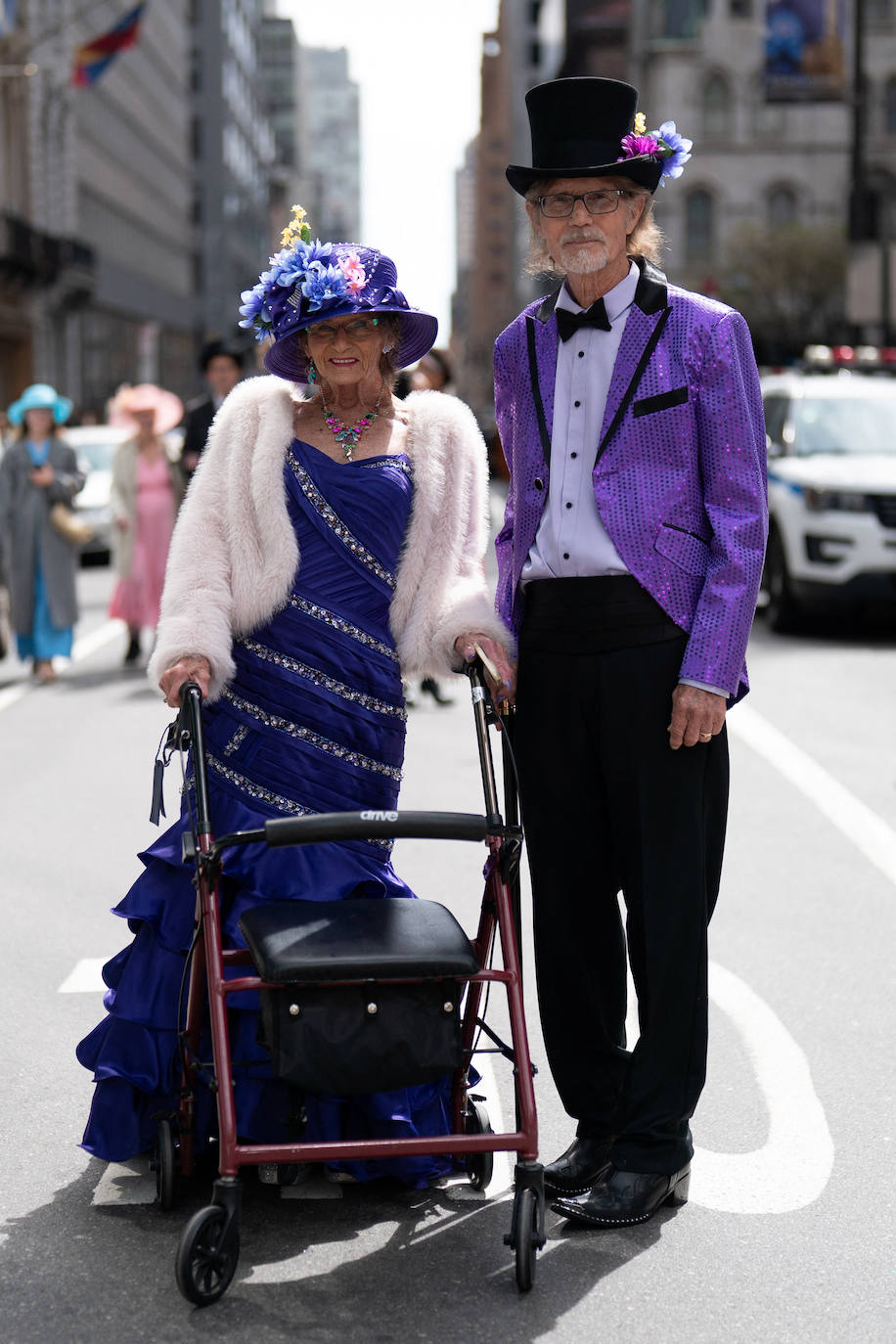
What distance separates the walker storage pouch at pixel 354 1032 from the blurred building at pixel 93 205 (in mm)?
30951

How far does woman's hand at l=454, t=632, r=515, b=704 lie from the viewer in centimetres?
400

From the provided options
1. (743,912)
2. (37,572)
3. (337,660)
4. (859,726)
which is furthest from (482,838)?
(37,572)

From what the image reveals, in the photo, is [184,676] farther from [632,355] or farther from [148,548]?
[148,548]

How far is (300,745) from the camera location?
415cm

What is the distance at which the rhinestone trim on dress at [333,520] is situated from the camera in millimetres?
4168

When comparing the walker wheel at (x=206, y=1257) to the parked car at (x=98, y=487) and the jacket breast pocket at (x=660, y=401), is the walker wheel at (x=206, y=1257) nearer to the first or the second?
the jacket breast pocket at (x=660, y=401)

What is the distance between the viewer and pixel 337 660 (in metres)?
4.15

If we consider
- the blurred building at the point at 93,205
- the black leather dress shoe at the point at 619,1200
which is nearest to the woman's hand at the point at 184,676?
the black leather dress shoe at the point at 619,1200

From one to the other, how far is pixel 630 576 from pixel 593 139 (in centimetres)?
88

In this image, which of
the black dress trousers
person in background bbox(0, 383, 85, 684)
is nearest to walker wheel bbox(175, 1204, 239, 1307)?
the black dress trousers

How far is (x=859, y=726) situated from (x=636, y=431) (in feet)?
22.8

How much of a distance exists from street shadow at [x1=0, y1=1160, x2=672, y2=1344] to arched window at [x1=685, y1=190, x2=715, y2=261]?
7682 cm

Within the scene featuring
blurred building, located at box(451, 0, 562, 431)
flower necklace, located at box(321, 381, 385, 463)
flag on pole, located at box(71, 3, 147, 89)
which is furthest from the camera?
blurred building, located at box(451, 0, 562, 431)

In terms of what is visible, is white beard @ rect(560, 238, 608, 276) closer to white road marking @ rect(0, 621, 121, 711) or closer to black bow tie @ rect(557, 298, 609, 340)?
black bow tie @ rect(557, 298, 609, 340)
